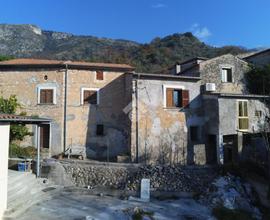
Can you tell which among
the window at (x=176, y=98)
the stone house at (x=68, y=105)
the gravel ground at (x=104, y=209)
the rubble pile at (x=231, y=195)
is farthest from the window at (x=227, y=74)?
the gravel ground at (x=104, y=209)

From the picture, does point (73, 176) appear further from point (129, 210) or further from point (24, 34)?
point (24, 34)

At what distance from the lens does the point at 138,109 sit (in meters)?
20.9

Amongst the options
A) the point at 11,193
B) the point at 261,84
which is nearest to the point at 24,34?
the point at 261,84

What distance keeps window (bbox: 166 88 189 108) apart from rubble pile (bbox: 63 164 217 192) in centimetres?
541

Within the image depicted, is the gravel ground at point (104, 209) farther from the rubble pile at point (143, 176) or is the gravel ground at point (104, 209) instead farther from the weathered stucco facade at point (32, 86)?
the weathered stucco facade at point (32, 86)

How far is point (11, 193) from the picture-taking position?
12297 mm

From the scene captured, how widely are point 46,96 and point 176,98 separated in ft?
31.7

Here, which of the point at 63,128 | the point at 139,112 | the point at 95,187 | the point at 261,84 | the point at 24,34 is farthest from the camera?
the point at 24,34

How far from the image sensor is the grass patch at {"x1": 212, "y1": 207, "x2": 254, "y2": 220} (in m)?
13.9

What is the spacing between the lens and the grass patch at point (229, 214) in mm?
13906

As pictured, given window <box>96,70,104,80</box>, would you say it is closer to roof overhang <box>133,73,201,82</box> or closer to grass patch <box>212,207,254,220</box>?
roof overhang <box>133,73,201,82</box>

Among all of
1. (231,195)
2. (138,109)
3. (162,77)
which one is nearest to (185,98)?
(162,77)

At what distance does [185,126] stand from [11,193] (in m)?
13.1

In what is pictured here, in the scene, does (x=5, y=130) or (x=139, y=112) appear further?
(x=139, y=112)
